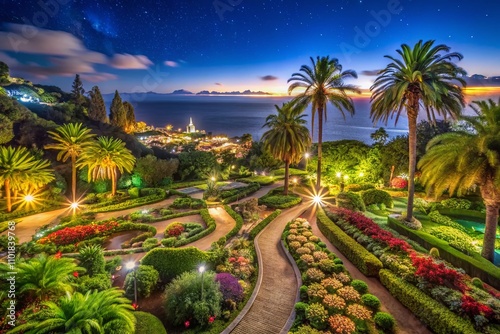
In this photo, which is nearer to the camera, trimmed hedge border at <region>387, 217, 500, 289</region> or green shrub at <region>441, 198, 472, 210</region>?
trimmed hedge border at <region>387, 217, 500, 289</region>

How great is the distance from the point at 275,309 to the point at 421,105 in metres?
19.3

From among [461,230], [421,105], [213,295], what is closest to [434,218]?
[461,230]

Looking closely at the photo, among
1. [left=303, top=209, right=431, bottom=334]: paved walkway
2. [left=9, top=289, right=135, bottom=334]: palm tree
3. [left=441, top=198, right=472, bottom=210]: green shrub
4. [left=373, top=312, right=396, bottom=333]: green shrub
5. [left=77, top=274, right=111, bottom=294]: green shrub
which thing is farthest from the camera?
[left=441, top=198, right=472, bottom=210]: green shrub

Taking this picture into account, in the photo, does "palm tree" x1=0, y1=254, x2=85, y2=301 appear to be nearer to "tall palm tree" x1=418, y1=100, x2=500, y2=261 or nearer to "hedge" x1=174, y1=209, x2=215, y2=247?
"hedge" x1=174, y1=209, x2=215, y2=247

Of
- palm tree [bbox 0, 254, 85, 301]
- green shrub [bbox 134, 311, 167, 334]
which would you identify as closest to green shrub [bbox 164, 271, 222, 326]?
green shrub [bbox 134, 311, 167, 334]

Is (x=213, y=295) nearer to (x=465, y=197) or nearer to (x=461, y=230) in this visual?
(x=461, y=230)

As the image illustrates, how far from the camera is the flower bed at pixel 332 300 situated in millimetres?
11969

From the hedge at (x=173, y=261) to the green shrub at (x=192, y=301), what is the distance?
7.84 ft

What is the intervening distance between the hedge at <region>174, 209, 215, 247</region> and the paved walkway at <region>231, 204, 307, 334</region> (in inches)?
195

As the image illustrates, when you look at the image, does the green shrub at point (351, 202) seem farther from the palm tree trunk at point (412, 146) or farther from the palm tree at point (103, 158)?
Result: the palm tree at point (103, 158)

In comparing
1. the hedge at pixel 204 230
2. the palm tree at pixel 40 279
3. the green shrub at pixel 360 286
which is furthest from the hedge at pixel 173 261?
the green shrub at pixel 360 286

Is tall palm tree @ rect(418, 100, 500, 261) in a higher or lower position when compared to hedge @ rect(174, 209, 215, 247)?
higher

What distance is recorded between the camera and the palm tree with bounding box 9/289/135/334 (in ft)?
31.0

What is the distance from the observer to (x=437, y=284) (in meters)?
13.5
